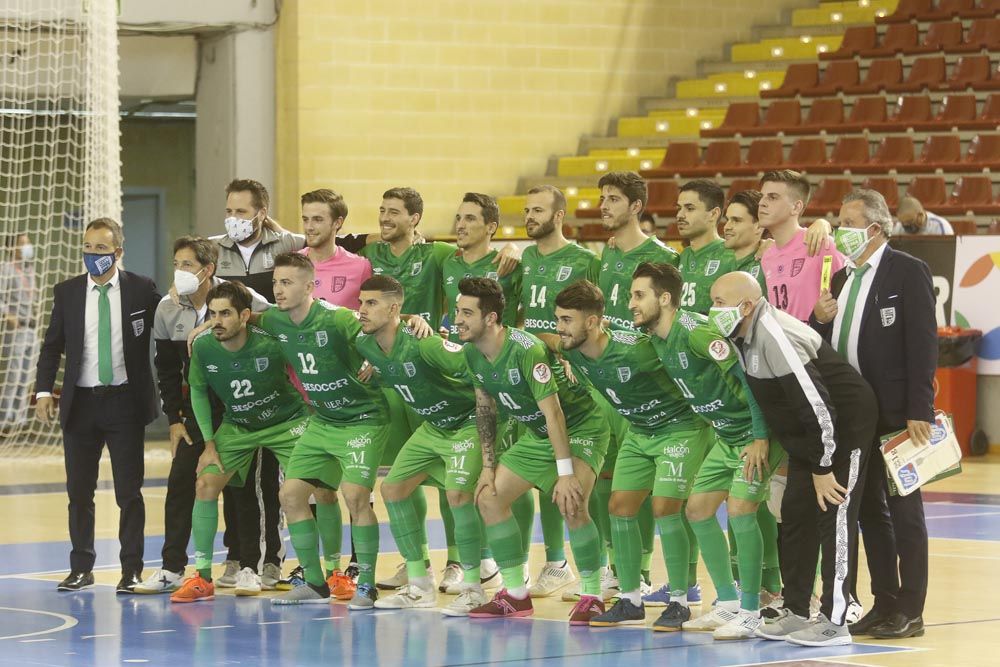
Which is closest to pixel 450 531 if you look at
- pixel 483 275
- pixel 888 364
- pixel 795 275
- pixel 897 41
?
pixel 483 275

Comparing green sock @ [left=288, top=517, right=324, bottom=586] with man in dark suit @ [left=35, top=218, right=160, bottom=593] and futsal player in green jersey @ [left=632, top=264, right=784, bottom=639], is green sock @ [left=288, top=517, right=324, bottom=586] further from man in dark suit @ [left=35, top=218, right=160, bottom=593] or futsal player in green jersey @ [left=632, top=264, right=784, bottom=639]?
futsal player in green jersey @ [left=632, top=264, right=784, bottom=639]

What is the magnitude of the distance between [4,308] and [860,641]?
1323cm

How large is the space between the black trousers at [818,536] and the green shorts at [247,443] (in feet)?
9.55

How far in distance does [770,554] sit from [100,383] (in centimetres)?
377

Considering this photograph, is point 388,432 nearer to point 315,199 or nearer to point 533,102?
point 315,199

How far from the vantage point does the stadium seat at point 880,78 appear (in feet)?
70.1

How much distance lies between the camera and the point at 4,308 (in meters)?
18.7

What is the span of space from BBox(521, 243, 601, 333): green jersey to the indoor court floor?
1.51 m

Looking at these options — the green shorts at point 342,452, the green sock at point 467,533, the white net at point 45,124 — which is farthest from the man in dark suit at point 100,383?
the white net at point 45,124

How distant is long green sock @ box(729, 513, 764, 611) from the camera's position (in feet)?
25.3

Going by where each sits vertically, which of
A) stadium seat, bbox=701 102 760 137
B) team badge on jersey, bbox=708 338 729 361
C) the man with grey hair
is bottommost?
team badge on jersey, bbox=708 338 729 361

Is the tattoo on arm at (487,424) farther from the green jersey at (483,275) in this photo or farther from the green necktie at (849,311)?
the green necktie at (849,311)

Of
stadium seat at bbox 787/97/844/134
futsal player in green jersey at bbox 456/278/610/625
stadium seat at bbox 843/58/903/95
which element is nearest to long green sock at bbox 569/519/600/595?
futsal player in green jersey at bbox 456/278/610/625

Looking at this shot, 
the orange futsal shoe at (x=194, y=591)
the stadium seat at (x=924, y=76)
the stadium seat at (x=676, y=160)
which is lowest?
the orange futsal shoe at (x=194, y=591)
